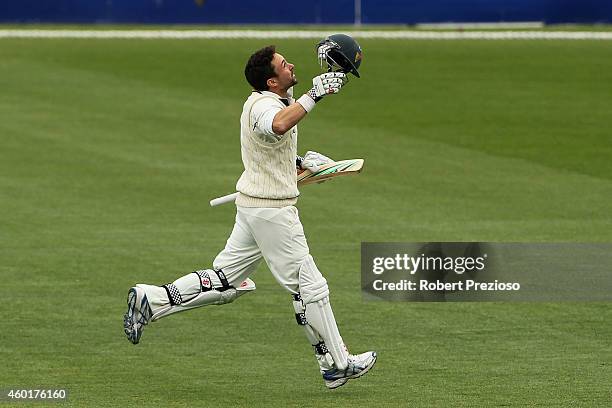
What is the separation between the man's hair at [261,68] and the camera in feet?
30.3

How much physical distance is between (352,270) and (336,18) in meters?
29.5

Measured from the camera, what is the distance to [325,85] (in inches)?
351

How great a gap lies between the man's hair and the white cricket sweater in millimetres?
83

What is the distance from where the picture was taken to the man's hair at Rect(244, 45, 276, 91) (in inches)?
364

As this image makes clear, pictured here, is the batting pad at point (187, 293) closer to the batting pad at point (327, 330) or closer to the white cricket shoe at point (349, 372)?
the batting pad at point (327, 330)

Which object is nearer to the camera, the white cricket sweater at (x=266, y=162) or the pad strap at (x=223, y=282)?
the white cricket sweater at (x=266, y=162)

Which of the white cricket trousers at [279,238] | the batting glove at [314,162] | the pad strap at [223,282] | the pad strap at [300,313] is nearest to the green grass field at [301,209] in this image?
the pad strap at [300,313]

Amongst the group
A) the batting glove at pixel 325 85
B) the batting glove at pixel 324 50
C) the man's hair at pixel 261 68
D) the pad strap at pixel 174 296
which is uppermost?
the batting glove at pixel 324 50

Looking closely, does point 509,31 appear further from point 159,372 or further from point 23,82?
point 159,372

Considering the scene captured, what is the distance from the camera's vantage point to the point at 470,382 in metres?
9.41

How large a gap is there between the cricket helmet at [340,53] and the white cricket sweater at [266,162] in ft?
1.38

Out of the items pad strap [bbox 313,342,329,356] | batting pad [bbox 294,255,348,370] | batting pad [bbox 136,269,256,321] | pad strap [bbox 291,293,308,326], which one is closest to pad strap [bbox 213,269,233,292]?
batting pad [bbox 136,269,256,321]

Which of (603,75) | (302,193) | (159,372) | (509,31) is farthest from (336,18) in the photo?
(159,372)

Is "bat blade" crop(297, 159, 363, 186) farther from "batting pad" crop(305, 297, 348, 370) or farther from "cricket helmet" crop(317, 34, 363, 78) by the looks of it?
"batting pad" crop(305, 297, 348, 370)
